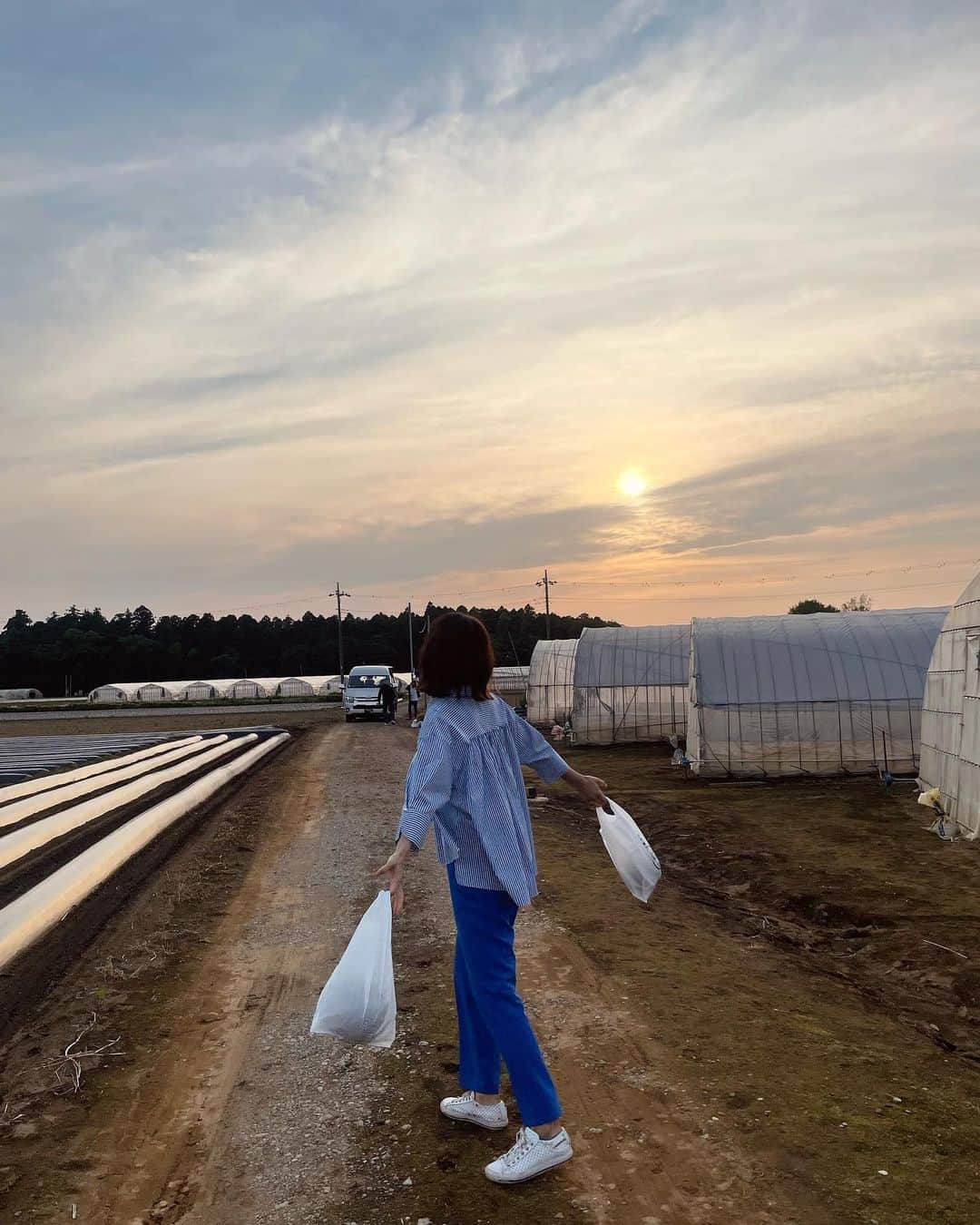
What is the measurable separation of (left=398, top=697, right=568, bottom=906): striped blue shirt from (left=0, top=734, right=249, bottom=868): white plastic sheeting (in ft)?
25.0

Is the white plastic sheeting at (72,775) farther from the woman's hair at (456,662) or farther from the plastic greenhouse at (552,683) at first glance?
the plastic greenhouse at (552,683)

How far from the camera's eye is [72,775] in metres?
16.8

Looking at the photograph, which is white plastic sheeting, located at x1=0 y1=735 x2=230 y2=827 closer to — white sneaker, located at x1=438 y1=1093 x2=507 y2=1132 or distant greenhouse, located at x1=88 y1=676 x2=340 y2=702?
white sneaker, located at x1=438 y1=1093 x2=507 y2=1132

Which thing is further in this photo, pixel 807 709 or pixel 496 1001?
pixel 807 709

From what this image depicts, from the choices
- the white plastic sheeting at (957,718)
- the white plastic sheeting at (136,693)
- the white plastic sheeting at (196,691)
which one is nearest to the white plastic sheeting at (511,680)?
the white plastic sheeting at (196,691)

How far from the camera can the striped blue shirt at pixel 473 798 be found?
12.5 ft

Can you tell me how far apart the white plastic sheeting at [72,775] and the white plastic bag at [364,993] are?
10.1m

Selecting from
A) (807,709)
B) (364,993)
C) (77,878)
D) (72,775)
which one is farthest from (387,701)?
(364,993)

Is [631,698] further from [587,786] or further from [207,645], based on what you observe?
[207,645]

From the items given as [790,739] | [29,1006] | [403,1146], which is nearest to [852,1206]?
[403,1146]

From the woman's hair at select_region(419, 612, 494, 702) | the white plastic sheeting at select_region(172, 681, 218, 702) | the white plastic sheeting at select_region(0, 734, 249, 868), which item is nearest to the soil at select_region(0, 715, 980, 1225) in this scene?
the white plastic sheeting at select_region(0, 734, 249, 868)

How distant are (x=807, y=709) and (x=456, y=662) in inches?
641

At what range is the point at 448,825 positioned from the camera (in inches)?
153

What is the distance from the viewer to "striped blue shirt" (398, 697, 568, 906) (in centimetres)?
380
